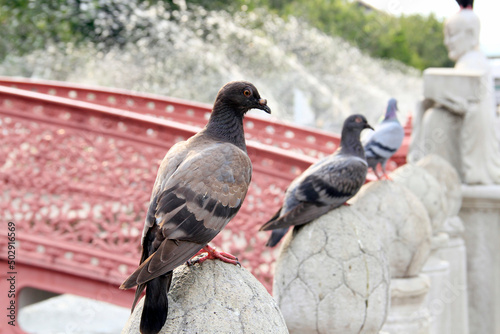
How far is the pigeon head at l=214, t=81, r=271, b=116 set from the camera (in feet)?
8.01

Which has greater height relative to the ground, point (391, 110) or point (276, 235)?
point (391, 110)

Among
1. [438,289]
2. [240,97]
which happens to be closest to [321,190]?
[240,97]

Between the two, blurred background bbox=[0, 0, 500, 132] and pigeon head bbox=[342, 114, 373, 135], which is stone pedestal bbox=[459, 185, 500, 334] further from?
blurred background bbox=[0, 0, 500, 132]

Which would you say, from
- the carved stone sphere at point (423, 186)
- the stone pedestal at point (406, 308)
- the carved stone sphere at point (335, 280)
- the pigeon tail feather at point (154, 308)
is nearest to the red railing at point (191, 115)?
the carved stone sphere at point (423, 186)

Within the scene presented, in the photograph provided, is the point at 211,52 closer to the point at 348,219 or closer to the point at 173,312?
the point at 348,219

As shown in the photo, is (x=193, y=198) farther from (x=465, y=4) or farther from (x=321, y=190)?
(x=465, y=4)

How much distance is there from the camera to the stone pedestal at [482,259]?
7664 mm

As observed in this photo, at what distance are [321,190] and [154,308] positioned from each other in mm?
1695

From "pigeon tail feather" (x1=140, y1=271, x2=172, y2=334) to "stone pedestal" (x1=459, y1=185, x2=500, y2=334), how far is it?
6488mm

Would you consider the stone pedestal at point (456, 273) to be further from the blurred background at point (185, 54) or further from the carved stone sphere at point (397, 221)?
the blurred background at point (185, 54)

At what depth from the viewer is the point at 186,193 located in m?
2.09

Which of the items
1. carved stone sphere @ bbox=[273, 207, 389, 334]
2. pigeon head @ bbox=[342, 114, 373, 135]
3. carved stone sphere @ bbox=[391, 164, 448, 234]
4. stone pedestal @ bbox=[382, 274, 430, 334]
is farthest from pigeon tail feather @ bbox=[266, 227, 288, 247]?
carved stone sphere @ bbox=[391, 164, 448, 234]

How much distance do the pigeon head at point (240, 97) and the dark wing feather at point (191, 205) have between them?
0.22 meters

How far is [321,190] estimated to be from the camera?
3.39m
